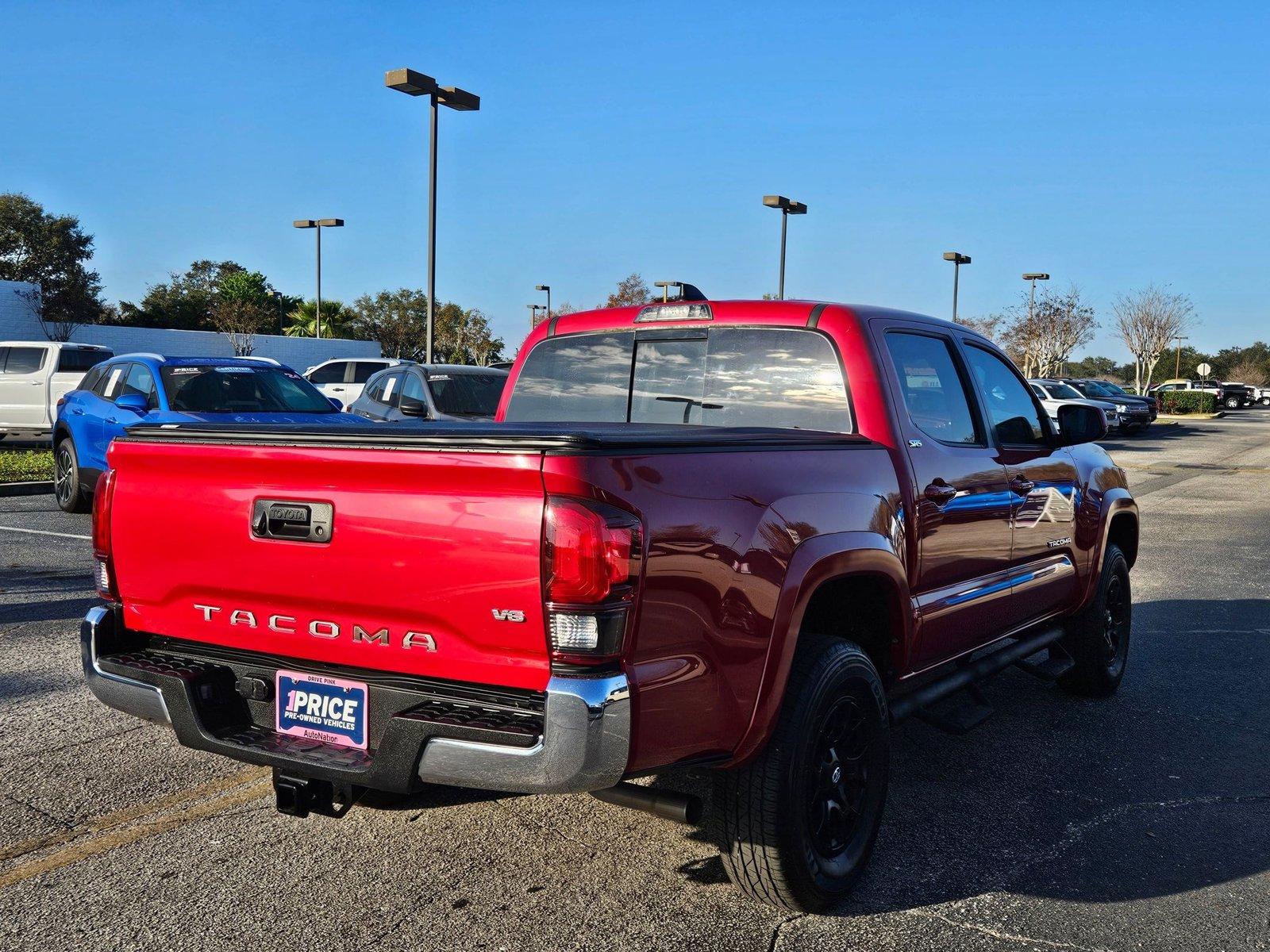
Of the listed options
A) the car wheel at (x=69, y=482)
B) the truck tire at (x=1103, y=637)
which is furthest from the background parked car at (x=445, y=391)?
the truck tire at (x=1103, y=637)

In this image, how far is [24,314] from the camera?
38.8 meters

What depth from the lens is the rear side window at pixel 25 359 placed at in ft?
65.2

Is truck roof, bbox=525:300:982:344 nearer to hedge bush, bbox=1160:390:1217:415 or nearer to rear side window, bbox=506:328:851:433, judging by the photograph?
rear side window, bbox=506:328:851:433

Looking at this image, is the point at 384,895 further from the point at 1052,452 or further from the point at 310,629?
the point at 1052,452

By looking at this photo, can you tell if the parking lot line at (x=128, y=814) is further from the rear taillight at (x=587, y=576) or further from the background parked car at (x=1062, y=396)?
the background parked car at (x=1062, y=396)

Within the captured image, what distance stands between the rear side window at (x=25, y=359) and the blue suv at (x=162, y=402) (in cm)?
787

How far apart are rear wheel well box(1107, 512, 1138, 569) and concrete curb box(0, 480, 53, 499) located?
Result: 13098 millimetres

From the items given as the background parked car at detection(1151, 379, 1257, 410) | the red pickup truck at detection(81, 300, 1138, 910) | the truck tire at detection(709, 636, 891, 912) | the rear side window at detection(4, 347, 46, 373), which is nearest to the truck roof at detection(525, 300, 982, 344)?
the red pickup truck at detection(81, 300, 1138, 910)

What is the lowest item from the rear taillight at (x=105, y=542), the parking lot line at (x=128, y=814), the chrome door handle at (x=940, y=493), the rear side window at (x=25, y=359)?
the parking lot line at (x=128, y=814)

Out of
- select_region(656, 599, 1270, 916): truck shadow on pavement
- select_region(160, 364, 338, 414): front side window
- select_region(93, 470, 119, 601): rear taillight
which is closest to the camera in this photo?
select_region(93, 470, 119, 601): rear taillight

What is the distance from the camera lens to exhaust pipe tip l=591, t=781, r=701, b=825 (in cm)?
320

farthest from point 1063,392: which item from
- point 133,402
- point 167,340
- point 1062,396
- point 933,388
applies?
point 933,388

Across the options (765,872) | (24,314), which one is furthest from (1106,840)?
(24,314)

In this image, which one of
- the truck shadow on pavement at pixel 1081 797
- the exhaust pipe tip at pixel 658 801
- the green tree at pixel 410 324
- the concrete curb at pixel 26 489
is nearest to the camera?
the exhaust pipe tip at pixel 658 801
